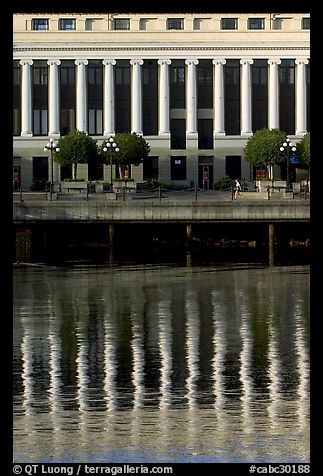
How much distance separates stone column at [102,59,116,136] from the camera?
108188 mm

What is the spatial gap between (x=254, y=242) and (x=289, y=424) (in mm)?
48956

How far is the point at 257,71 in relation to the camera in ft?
359

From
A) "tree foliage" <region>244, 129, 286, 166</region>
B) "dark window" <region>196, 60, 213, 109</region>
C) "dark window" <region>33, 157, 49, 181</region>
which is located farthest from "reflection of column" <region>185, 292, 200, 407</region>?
"dark window" <region>196, 60, 213, 109</region>

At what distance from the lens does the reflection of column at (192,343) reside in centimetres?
2285

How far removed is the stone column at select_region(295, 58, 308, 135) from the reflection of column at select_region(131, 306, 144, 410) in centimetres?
7226

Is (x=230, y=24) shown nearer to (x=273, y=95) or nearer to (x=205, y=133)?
(x=273, y=95)

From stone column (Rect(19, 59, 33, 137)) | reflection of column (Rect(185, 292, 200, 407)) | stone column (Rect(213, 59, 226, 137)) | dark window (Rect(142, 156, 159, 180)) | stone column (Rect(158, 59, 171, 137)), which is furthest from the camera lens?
stone column (Rect(158, 59, 171, 137))

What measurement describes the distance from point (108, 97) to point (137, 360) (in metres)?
83.0

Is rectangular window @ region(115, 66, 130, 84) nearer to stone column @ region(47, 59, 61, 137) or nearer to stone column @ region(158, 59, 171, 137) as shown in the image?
stone column @ region(158, 59, 171, 137)

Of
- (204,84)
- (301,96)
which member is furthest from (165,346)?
(204,84)

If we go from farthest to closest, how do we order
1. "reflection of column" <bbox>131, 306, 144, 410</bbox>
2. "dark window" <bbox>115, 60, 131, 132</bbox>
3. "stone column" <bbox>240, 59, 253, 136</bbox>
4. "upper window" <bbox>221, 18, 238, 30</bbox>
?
"upper window" <bbox>221, 18, 238, 30</bbox> → "dark window" <bbox>115, 60, 131, 132</bbox> → "stone column" <bbox>240, 59, 253, 136</bbox> → "reflection of column" <bbox>131, 306, 144, 410</bbox>
